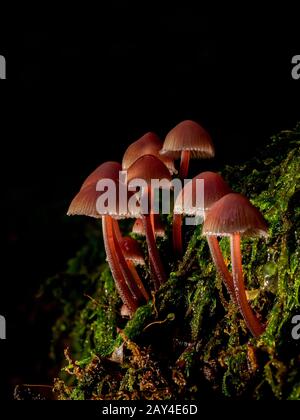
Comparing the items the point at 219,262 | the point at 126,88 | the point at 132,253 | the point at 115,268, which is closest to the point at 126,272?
the point at 115,268

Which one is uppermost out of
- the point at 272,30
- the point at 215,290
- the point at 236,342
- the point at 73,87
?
the point at 272,30

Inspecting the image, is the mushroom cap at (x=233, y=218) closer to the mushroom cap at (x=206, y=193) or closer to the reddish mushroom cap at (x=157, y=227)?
the mushroom cap at (x=206, y=193)

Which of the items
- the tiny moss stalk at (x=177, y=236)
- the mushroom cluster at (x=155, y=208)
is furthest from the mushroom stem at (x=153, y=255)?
the tiny moss stalk at (x=177, y=236)

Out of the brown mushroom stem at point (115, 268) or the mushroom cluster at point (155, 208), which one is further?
the brown mushroom stem at point (115, 268)

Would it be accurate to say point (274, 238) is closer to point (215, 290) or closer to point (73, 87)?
point (215, 290)

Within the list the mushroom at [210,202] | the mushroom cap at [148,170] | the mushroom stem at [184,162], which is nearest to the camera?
the mushroom at [210,202]

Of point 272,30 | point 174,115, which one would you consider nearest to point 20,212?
point 174,115

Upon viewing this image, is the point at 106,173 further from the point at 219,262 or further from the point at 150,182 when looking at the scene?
the point at 219,262
